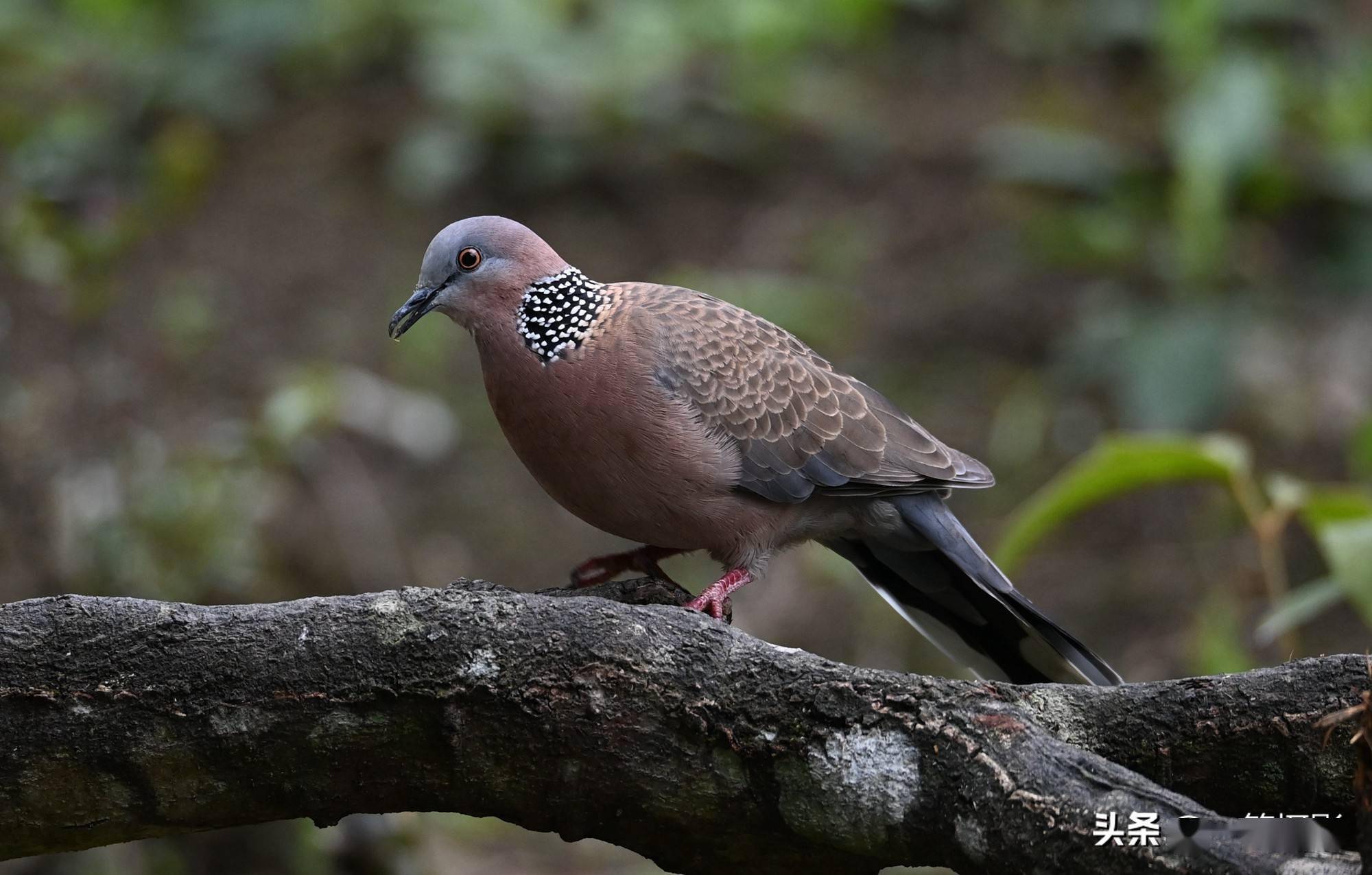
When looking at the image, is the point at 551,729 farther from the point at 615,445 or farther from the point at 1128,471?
the point at 1128,471

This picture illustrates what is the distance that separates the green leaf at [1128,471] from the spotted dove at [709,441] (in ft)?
1.17

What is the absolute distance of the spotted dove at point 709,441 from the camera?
3.74 meters

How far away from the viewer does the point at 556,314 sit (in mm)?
3861

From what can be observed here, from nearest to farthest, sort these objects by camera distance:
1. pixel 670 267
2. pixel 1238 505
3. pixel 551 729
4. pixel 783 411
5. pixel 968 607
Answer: pixel 551 729
pixel 783 411
pixel 968 607
pixel 1238 505
pixel 670 267

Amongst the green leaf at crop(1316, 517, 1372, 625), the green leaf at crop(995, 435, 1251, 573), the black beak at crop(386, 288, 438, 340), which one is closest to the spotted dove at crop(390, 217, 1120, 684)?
the black beak at crop(386, 288, 438, 340)

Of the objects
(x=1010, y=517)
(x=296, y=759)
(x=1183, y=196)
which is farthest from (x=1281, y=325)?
(x=296, y=759)

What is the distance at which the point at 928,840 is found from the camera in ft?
8.66

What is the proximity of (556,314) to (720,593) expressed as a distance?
35.1 inches

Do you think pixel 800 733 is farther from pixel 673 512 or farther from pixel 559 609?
pixel 673 512

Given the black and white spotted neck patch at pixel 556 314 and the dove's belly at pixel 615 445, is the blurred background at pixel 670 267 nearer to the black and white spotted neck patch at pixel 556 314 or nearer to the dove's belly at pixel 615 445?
the dove's belly at pixel 615 445

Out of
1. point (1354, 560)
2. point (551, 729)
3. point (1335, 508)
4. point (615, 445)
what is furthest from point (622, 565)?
point (1335, 508)

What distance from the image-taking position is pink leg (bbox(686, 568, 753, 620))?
3.73 metres

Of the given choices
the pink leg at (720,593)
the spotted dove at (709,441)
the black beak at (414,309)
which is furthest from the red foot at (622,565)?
the black beak at (414,309)

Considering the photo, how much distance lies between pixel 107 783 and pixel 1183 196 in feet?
22.8
